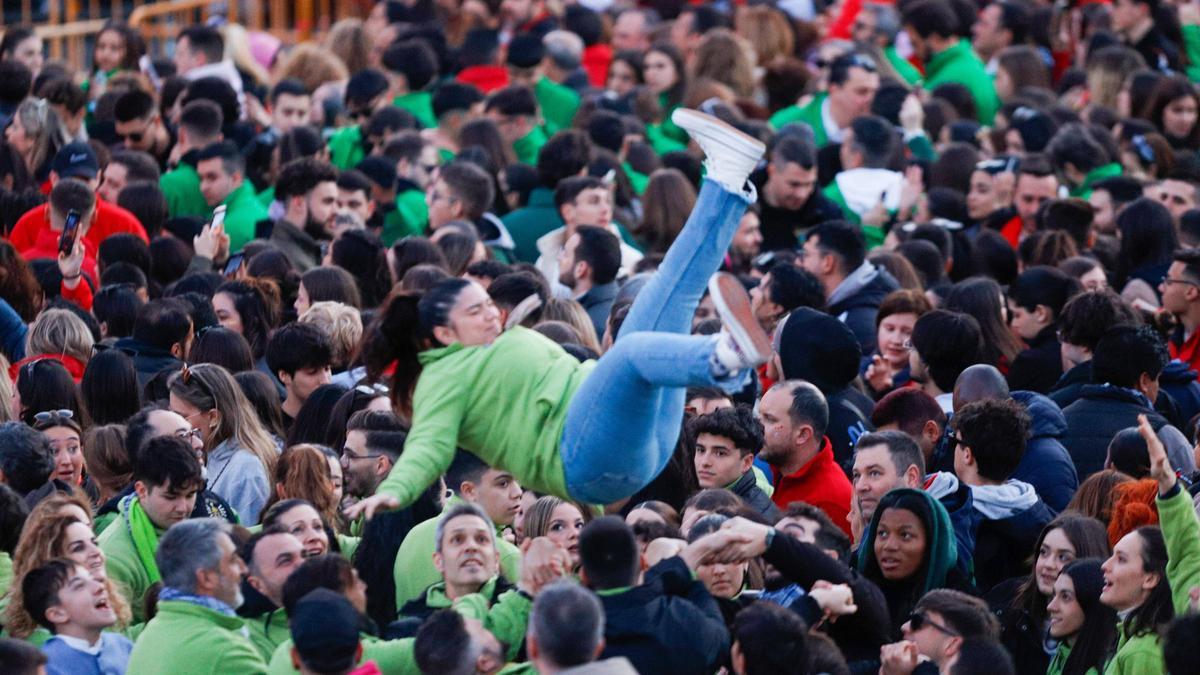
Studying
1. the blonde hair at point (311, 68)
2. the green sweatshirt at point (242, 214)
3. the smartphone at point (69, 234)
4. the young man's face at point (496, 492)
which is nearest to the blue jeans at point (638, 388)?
the young man's face at point (496, 492)

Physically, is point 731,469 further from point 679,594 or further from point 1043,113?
point 1043,113

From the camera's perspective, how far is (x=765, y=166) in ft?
39.1

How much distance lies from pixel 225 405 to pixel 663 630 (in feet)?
8.75

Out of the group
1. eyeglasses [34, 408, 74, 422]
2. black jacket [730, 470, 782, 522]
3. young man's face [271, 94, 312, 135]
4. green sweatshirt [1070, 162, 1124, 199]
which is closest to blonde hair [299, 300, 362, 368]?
eyeglasses [34, 408, 74, 422]

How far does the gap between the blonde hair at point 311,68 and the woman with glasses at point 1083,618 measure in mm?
8900

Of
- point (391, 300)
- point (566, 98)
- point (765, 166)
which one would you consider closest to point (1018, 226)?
point (765, 166)

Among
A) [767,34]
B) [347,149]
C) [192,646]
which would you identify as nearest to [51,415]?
[192,646]

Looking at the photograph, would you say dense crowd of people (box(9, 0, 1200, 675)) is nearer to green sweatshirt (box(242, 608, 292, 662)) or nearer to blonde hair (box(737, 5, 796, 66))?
green sweatshirt (box(242, 608, 292, 662))

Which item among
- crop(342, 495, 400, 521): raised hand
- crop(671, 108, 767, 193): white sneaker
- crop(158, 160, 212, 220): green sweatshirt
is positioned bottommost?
crop(158, 160, 212, 220): green sweatshirt

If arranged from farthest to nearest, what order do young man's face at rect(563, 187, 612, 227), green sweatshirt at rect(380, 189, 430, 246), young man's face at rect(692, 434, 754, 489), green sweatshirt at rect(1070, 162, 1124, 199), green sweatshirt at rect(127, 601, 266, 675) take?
green sweatshirt at rect(1070, 162, 1124, 199)
green sweatshirt at rect(380, 189, 430, 246)
young man's face at rect(563, 187, 612, 227)
young man's face at rect(692, 434, 754, 489)
green sweatshirt at rect(127, 601, 266, 675)

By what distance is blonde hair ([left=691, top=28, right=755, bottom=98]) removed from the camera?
14.3 m

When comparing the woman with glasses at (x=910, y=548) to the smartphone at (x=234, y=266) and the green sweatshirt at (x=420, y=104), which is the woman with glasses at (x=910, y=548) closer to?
the smartphone at (x=234, y=266)

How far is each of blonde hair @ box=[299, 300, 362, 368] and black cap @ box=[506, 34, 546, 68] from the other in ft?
19.2

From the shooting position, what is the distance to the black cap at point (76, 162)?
1088 centimetres
